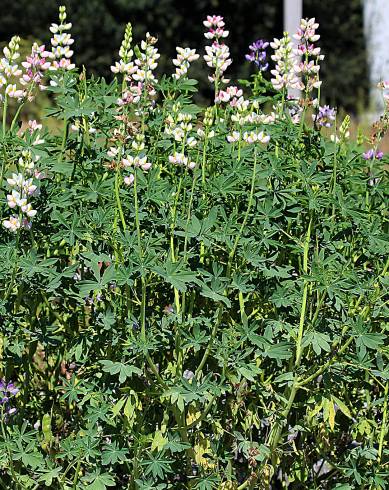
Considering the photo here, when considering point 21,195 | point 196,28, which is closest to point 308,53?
point 21,195

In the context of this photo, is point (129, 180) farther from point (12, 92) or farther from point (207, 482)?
point (207, 482)

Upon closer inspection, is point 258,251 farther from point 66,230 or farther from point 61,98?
point 61,98

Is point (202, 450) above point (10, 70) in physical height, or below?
below

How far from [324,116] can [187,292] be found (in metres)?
0.79

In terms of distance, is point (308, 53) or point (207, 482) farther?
point (308, 53)

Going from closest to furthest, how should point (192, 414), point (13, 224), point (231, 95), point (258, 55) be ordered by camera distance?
point (13, 224), point (192, 414), point (231, 95), point (258, 55)

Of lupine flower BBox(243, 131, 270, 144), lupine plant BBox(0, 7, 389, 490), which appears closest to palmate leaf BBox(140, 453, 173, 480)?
lupine plant BBox(0, 7, 389, 490)

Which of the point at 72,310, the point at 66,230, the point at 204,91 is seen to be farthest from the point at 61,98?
Result: the point at 204,91

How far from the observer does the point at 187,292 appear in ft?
9.03

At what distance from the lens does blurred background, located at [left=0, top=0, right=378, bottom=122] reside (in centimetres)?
1639

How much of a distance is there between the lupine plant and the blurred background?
13.0 m

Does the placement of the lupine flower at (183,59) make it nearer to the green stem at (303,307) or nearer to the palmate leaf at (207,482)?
the green stem at (303,307)

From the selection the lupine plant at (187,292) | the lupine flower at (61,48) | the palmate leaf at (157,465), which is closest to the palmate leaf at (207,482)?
the lupine plant at (187,292)

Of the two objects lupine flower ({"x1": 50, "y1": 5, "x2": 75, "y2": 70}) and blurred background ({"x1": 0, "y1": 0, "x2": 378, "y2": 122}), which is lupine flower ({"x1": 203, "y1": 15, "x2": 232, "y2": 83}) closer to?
lupine flower ({"x1": 50, "y1": 5, "x2": 75, "y2": 70})
